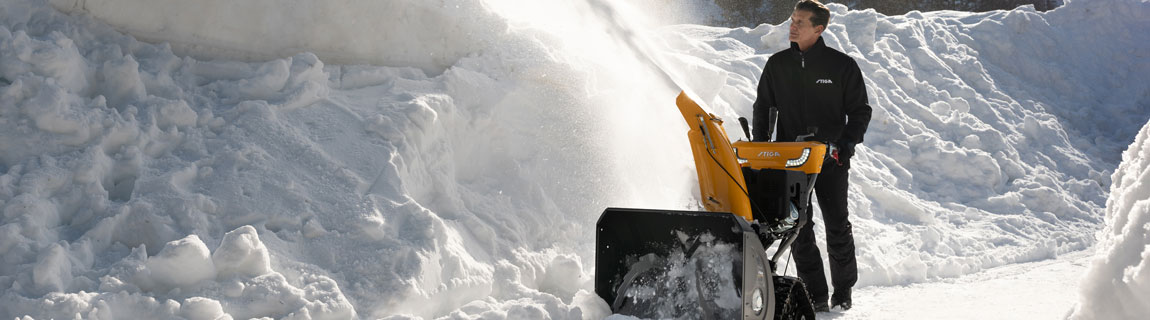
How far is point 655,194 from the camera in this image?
5.46 meters

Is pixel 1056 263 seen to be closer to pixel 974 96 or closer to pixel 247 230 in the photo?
pixel 974 96

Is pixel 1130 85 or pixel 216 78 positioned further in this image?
pixel 1130 85

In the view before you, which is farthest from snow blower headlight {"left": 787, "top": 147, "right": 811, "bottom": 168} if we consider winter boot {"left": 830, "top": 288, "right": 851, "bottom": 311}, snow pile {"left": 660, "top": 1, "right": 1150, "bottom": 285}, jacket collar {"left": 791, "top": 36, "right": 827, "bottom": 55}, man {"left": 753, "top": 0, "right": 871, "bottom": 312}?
snow pile {"left": 660, "top": 1, "right": 1150, "bottom": 285}

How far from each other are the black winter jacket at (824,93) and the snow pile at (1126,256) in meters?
1.96

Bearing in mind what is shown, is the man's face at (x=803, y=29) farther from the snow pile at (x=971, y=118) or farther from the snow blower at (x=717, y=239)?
the snow pile at (x=971, y=118)

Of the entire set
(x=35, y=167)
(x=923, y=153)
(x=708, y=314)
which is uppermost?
(x=35, y=167)

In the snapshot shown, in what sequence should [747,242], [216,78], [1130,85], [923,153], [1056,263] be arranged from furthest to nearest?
[1130,85]
[923,153]
[1056,263]
[216,78]
[747,242]

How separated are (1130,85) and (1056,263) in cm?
745

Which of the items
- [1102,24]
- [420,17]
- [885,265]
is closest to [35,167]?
[420,17]

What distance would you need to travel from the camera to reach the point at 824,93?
4.85m

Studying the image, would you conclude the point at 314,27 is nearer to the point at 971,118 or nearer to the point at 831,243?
the point at 831,243

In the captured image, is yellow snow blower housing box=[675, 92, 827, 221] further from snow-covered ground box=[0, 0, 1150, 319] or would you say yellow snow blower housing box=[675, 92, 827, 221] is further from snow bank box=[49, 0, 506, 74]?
snow bank box=[49, 0, 506, 74]

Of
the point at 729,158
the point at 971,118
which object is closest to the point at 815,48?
the point at 729,158

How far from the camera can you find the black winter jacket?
484cm
